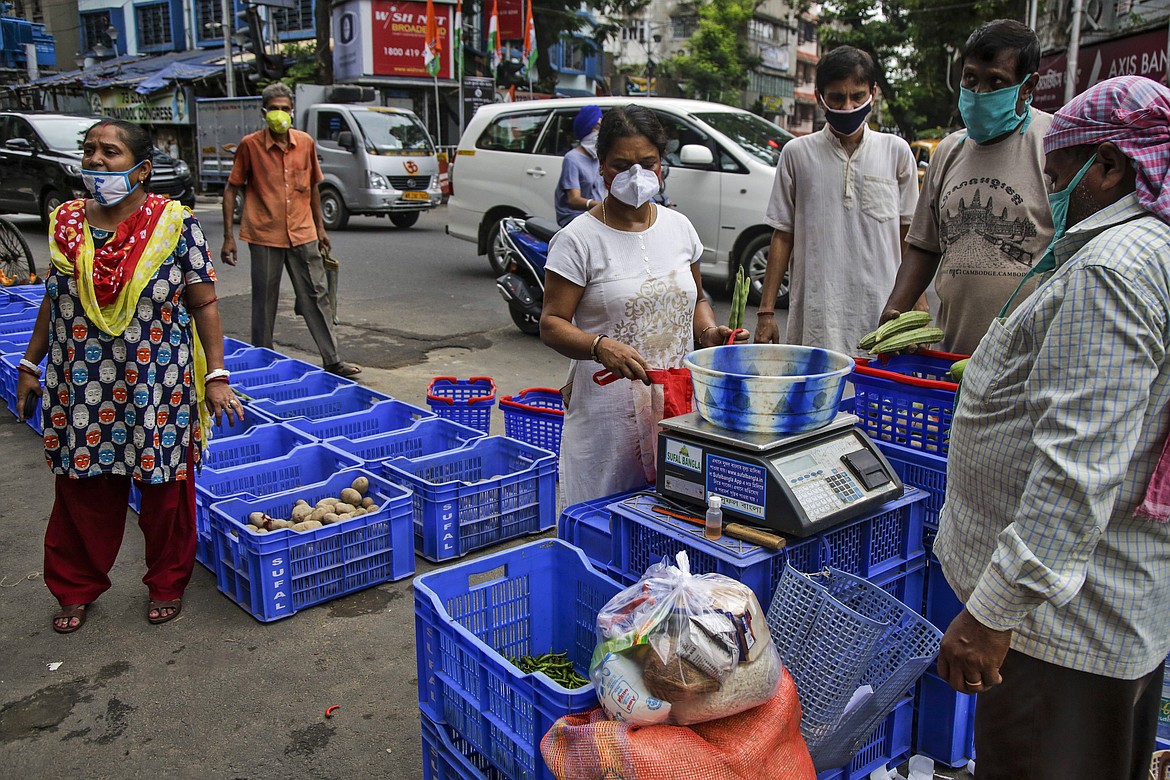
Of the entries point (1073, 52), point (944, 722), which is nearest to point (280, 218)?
point (944, 722)

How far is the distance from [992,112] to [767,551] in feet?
5.60

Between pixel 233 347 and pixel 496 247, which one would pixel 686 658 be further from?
pixel 496 247

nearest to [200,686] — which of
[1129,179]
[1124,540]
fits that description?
[1124,540]

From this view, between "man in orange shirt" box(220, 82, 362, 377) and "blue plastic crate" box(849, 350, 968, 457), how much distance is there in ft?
15.1

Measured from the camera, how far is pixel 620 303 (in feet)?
9.46

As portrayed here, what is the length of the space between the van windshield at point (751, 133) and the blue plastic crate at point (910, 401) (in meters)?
6.32

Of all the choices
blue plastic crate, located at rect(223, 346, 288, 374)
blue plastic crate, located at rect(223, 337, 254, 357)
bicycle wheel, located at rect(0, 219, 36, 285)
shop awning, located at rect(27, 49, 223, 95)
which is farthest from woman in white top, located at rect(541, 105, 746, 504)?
shop awning, located at rect(27, 49, 223, 95)

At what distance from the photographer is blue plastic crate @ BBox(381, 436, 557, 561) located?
411 cm

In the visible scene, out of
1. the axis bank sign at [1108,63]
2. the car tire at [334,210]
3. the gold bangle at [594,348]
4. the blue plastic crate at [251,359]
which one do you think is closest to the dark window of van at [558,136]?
the blue plastic crate at [251,359]

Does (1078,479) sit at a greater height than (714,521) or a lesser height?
greater

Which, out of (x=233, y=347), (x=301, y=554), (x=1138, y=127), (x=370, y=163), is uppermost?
(x=370, y=163)

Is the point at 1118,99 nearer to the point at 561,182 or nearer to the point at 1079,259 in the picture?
the point at 1079,259

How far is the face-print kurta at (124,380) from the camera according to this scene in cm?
326

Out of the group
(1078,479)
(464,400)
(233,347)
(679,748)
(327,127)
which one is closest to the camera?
(1078,479)
